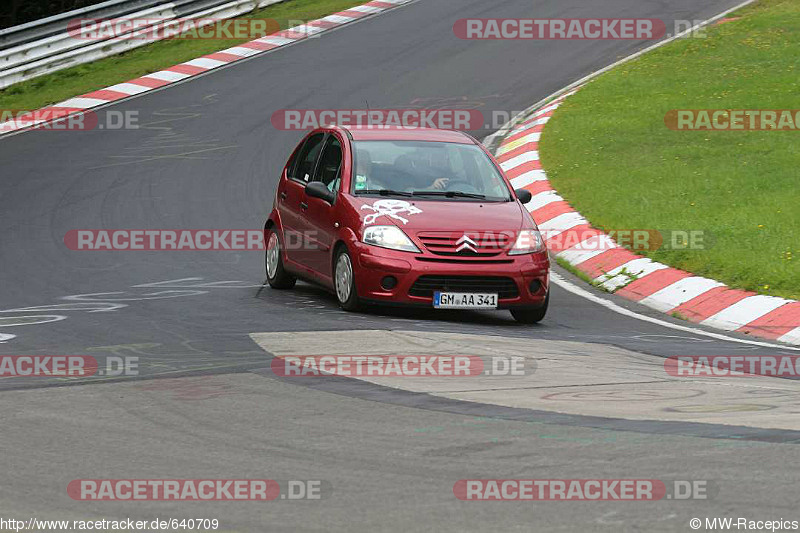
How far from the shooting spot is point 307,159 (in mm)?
12781

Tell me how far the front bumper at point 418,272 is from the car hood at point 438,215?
0.91 feet

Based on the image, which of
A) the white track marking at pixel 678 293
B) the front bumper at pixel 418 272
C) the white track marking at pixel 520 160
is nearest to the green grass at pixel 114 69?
the white track marking at pixel 520 160

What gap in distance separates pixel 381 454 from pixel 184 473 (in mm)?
919

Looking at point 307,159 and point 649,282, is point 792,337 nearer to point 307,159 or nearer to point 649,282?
point 649,282

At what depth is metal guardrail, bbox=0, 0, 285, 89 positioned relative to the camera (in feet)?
80.6

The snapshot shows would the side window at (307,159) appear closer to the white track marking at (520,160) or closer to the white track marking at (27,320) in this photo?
the white track marking at (27,320)

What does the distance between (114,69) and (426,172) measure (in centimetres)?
1486

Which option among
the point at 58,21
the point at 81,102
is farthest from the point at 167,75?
the point at 58,21

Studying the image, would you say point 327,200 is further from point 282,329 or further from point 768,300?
point 768,300

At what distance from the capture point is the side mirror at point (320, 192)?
1158 cm

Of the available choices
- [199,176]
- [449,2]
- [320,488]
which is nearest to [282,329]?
[320,488]

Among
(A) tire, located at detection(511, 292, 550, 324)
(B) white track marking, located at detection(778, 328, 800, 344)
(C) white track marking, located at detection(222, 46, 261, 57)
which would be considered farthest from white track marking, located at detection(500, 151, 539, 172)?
(C) white track marking, located at detection(222, 46, 261, 57)

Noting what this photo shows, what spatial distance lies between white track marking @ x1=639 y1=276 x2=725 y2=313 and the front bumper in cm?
169

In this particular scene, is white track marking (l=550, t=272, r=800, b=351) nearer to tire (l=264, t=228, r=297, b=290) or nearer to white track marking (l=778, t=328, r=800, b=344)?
white track marking (l=778, t=328, r=800, b=344)
